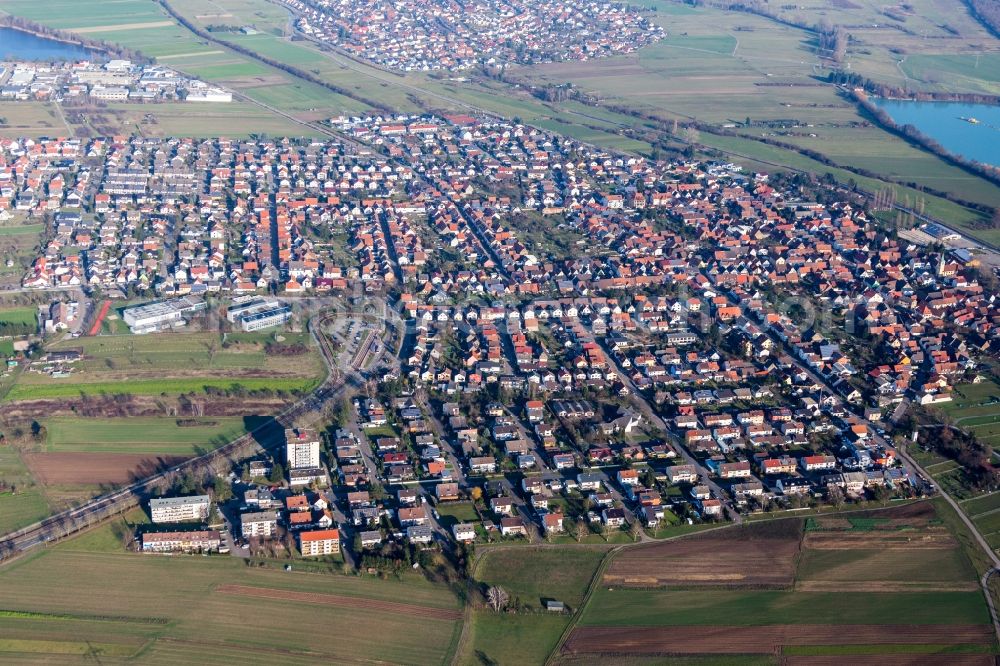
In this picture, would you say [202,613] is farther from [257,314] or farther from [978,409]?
[978,409]

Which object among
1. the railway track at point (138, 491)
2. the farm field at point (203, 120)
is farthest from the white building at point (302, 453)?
the farm field at point (203, 120)

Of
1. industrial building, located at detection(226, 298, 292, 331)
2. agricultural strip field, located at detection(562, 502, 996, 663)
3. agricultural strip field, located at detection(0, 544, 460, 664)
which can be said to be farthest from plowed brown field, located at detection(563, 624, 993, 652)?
industrial building, located at detection(226, 298, 292, 331)

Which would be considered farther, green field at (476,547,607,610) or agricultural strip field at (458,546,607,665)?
green field at (476,547,607,610)

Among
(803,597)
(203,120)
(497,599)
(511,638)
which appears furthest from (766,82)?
(511,638)

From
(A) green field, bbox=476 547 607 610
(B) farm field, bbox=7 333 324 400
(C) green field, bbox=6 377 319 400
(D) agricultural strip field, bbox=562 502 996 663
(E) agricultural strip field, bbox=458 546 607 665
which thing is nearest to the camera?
(E) agricultural strip field, bbox=458 546 607 665

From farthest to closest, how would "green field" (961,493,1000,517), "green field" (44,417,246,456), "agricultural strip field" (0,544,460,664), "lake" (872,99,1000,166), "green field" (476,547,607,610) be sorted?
"lake" (872,99,1000,166) < "green field" (44,417,246,456) < "green field" (961,493,1000,517) < "green field" (476,547,607,610) < "agricultural strip field" (0,544,460,664)

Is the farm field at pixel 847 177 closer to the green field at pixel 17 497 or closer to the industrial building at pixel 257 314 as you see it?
the industrial building at pixel 257 314

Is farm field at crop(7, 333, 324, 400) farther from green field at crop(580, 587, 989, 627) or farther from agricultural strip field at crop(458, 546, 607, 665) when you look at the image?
green field at crop(580, 587, 989, 627)
